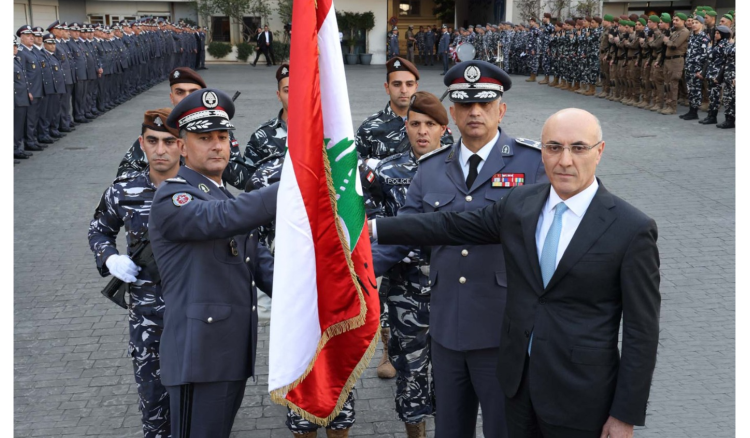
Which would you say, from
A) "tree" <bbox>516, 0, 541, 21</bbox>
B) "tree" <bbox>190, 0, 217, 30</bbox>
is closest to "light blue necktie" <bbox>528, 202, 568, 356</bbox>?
"tree" <bbox>516, 0, 541, 21</bbox>

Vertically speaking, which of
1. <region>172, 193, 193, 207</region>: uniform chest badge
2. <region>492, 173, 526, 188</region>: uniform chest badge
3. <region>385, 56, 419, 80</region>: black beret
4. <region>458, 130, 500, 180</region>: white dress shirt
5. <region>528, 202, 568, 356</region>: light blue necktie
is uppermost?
<region>385, 56, 419, 80</region>: black beret

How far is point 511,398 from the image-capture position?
3160mm

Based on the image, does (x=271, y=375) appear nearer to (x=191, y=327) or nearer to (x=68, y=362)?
(x=191, y=327)

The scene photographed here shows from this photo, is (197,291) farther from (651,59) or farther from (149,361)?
(651,59)

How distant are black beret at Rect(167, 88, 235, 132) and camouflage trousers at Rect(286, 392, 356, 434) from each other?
1.81 metres

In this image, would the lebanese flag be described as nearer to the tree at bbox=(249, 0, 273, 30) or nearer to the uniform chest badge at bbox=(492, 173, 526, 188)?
the uniform chest badge at bbox=(492, 173, 526, 188)

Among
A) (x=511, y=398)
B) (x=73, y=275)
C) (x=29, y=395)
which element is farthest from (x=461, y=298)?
(x=73, y=275)

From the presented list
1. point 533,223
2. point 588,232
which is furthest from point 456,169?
point 588,232

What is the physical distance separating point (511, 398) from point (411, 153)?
2031mm

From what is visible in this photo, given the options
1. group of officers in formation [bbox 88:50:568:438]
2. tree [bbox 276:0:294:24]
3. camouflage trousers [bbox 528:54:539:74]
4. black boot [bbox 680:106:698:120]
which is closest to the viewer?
group of officers in formation [bbox 88:50:568:438]

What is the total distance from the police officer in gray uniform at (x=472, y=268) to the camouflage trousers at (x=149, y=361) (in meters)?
1.60

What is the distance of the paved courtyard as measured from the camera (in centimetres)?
502

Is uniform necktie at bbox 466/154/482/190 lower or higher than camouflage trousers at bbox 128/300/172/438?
higher

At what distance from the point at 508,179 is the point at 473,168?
0.20 meters
